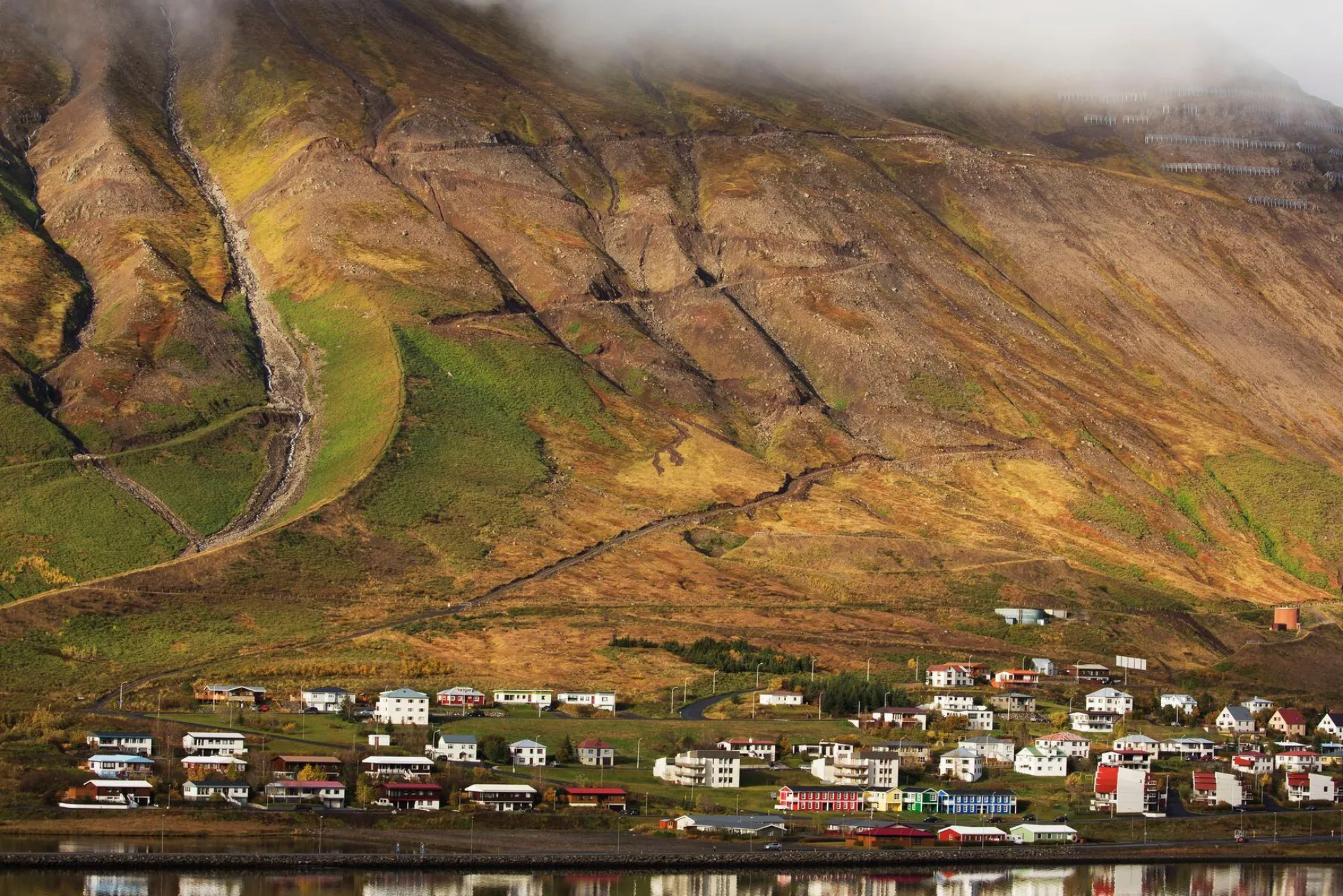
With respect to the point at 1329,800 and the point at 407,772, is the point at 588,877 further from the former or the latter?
the point at 1329,800

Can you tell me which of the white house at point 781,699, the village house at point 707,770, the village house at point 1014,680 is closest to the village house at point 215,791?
the village house at point 707,770

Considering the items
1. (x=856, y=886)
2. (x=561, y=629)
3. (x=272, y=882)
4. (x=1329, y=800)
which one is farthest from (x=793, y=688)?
(x=272, y=882)

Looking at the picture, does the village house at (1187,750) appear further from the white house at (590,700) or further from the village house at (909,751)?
the white house at (590,700)

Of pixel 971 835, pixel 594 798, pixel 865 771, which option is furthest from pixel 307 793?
pixel 971 835

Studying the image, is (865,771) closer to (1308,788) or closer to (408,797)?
(408,797)

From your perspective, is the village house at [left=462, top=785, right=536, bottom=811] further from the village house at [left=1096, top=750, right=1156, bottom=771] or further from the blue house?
the village house at [left=1096, top=750, right=1156, bottom=771]

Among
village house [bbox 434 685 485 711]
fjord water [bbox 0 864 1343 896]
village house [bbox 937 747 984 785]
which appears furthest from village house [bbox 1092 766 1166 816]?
village house [bbox 434 685 485 711]
